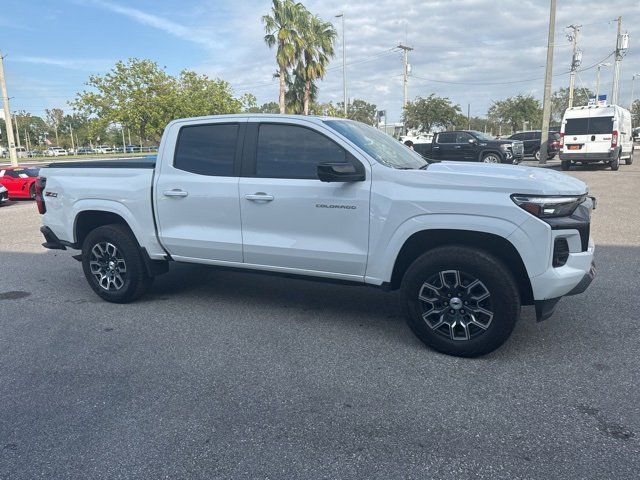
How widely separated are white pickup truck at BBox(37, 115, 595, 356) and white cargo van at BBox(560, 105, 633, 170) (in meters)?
17.8

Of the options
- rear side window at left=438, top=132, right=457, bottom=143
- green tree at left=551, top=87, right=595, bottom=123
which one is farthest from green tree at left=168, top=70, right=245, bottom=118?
green tree at left=551, top=87, right=595, bottom=123

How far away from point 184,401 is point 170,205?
219 centimetres

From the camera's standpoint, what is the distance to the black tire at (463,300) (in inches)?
146

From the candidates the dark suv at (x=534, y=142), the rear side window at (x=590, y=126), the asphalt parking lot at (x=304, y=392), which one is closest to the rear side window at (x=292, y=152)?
the asphalt parking lot at (x=304, y=392)

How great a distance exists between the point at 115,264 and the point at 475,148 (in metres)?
18.5

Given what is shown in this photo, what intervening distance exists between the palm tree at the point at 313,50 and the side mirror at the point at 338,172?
31.7 meters

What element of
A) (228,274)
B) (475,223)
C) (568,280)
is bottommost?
(228,274)

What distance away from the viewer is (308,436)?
298 centimetres

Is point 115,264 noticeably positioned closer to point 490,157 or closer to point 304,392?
point 304,392

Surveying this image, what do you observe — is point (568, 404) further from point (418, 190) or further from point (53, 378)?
point (53, 378)

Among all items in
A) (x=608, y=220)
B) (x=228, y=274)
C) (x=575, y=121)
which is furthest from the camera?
(x=575, y=121)

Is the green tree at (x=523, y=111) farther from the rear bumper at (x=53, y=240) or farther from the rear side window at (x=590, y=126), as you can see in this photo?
the rear bumper at (x=53, y=240)

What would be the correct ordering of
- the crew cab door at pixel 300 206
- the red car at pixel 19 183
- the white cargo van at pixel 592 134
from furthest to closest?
the white cargo van at pixel 592 134 → the red car at pixel 19 183 → the crew cab door at pixel 300 206

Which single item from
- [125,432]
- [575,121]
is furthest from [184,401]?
[575,121]
